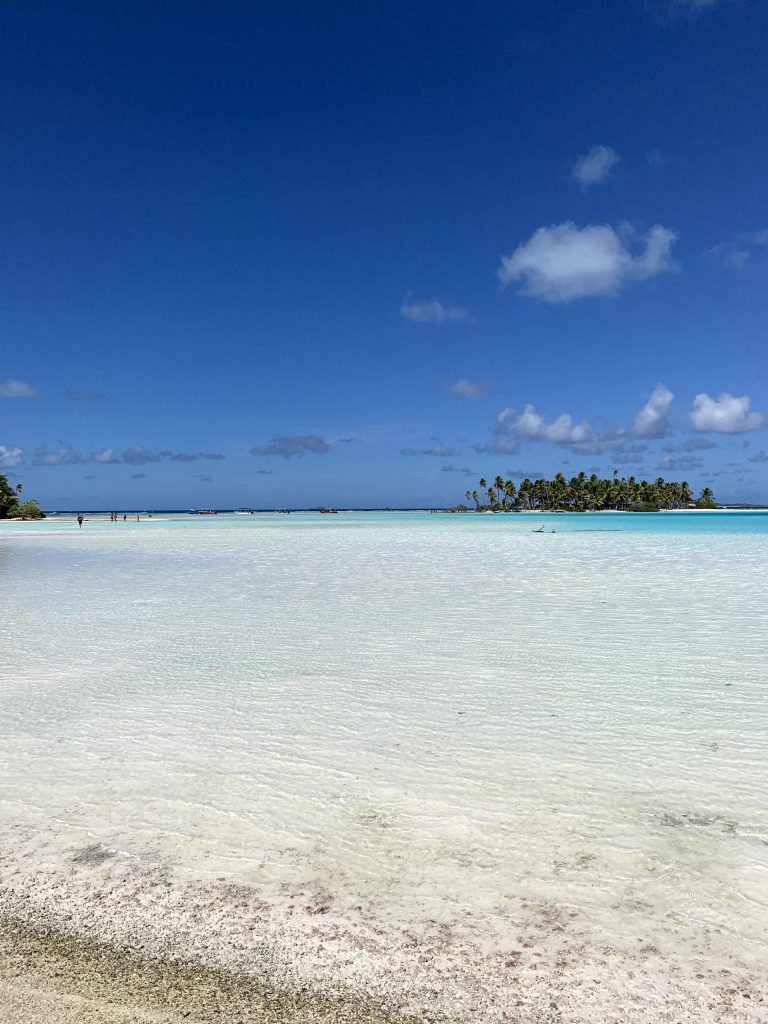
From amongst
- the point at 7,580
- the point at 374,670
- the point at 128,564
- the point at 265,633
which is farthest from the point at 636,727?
the point at 128,564

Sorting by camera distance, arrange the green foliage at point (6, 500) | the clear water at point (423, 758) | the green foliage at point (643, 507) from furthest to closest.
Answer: the green foliage at point (643, 507) < the green foliage at point (6, 500) < the clear water at point (423, 758)

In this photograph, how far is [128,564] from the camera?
835 inches

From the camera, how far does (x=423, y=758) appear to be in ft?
16.2

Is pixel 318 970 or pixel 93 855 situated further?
pixel 93 855

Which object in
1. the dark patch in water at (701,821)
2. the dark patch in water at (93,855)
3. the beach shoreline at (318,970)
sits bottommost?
the dark patch in water at (701,821)

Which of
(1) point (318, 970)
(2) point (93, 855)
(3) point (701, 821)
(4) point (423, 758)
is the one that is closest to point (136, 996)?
(1) point (318, 970)

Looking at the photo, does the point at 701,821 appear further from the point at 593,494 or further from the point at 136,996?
the point at 593,494

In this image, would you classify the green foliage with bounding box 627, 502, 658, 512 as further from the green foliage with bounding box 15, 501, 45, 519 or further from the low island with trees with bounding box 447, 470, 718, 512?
the green foliage with bounding box 15, 501, 45, 519

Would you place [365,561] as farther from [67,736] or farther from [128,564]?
[67,736]

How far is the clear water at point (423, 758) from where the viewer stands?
3.20 metres

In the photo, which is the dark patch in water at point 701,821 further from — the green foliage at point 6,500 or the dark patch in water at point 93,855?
the green foliage at point 6,500

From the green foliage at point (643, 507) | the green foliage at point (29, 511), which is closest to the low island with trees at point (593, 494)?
the green foliage at point (643, 507)

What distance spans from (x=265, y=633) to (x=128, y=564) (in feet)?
43.3

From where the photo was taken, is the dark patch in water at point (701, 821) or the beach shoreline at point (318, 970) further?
the dark patch in water at point (701, 821)
